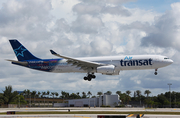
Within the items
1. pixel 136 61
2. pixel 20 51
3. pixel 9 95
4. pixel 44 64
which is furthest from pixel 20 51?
pixel 9 95

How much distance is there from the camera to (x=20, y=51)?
60656mm

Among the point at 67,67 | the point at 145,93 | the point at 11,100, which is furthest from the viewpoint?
the point at 145,93

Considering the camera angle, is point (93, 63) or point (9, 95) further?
point (9, 95)

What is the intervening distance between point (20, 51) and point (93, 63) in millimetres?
20306

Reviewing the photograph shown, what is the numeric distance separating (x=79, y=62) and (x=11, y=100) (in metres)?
70.6

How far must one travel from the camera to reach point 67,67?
54.8 meters

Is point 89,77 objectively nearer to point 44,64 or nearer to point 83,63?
point 83,63

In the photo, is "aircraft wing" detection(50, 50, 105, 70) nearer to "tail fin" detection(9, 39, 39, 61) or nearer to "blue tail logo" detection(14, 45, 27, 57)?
"tail fin" detection(9, 39, 39, 61)

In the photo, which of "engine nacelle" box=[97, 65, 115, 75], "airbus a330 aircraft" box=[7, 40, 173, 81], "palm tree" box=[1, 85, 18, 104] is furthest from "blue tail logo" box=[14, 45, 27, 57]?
"palm tree" box=[1, 85, 18, 104]

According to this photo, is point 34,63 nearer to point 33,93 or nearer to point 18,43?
point 18,43

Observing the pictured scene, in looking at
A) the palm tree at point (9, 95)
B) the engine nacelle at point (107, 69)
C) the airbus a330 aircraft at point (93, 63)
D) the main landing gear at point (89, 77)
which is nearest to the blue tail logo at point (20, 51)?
the airbus a330 aircraft at point (93, 63)

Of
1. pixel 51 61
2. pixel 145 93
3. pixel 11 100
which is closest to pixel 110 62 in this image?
pixel 51 61

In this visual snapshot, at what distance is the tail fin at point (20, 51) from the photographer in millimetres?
59244

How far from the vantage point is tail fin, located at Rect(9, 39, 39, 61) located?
194ft
